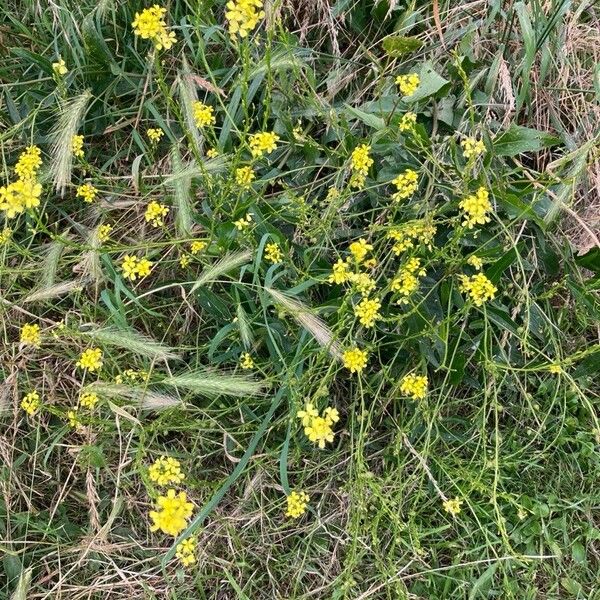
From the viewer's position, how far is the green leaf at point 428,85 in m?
1.59

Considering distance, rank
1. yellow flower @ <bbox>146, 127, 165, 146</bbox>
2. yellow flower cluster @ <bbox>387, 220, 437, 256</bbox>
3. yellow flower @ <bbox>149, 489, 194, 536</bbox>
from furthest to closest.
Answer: yellow flower @ <bbox>146, 127, 165, 146</bbox> → yellow flower cluster @ <bbox>387, 220, 437, 256</bbox> → yellow flower @ <bbox>149, 489, 194, 536</bbox>

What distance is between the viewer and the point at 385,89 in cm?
175

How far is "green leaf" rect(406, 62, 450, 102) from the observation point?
62.6 inches

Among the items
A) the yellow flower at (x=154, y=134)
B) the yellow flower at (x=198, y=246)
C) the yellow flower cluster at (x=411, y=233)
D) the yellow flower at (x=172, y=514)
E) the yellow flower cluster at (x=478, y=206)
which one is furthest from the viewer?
the yellow flower at (x=154, y=134)

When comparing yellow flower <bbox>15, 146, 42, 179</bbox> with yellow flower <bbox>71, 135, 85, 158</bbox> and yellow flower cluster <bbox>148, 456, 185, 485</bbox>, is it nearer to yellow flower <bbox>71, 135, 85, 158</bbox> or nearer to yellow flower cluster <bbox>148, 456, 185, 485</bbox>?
yellow flower <bbox>71, 135, 85, 158</bbox>

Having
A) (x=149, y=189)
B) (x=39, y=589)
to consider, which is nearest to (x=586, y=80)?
(x=149, y=189)

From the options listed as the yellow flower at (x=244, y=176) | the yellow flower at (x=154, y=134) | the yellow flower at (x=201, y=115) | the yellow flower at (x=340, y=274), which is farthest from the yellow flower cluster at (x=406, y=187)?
the yellow flower at (x=154, y=134)

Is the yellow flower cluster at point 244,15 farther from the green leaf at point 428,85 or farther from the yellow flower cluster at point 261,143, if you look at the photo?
the green leaf at point 428,85

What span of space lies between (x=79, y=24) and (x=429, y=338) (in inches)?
50.6

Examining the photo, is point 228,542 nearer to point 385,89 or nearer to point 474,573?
point 474,573

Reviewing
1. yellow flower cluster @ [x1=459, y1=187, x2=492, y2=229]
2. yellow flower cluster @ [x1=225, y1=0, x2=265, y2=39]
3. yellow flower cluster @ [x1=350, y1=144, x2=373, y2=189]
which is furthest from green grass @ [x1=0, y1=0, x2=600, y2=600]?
yellow flower cluster @ [x1=225, y1=0, x2=265, y2=39]

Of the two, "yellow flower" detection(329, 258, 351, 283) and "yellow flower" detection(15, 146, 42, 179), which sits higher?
"yellow flower" detection(15, 146, 42, 179)

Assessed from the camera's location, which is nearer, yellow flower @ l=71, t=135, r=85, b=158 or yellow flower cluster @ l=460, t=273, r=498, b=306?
yellow flower cluster @ l=460, t=273, r=498, b=306

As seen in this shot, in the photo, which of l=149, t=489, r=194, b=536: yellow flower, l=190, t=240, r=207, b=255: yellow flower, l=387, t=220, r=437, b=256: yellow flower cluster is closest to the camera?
l=149, t=489, r=194, b=536: yellow flower
